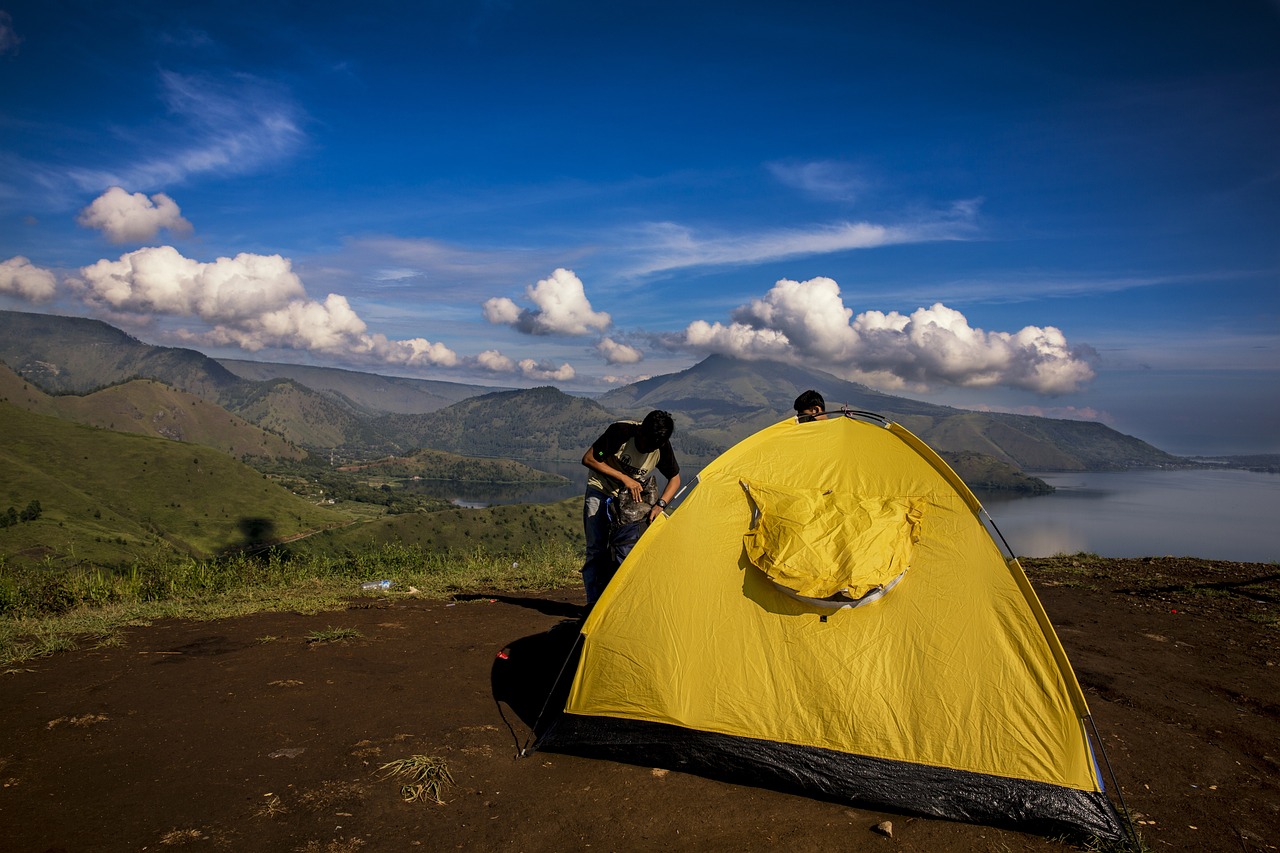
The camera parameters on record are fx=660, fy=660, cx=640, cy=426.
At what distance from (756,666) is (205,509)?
12015cm

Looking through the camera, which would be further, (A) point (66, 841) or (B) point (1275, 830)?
(B) point (1275, 830)

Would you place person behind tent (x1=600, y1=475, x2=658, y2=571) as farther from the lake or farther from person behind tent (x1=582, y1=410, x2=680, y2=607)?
the lake

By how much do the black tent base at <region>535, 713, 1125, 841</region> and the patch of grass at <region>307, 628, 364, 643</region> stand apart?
3.70 m

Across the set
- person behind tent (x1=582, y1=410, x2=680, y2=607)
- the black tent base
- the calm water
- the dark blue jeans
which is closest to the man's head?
person behind tent (x1=582, y1=410, x2=680, y2=607)

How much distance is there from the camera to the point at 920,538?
18.6ft

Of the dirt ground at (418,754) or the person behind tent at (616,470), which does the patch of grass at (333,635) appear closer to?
the dirt ground at (418,754)

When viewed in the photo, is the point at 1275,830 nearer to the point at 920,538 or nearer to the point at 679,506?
the point at 920,538

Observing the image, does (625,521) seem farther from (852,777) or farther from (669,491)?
(852,777)

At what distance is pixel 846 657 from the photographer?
16.9 feet

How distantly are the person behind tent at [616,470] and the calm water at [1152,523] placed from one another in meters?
29.4

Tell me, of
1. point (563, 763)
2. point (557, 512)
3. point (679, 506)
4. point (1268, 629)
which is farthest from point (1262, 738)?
point (557, 512)

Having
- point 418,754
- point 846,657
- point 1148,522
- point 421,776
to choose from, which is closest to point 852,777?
point 846,657

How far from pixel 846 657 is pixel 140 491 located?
12514 centimetres

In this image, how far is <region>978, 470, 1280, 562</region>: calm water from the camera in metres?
54.8
